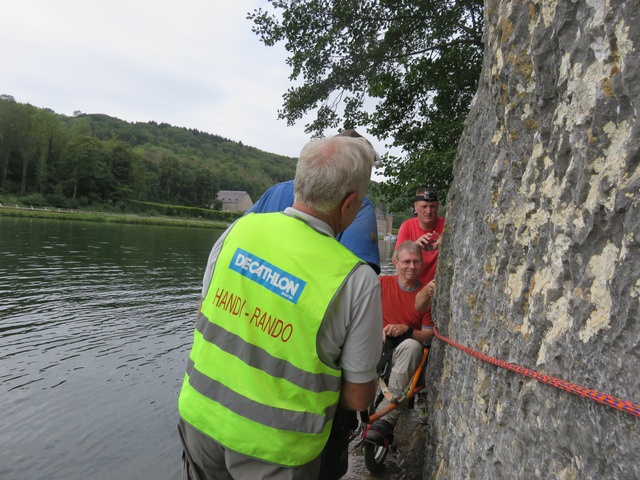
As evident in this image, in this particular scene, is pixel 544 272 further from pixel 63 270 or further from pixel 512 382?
pixel 63 270

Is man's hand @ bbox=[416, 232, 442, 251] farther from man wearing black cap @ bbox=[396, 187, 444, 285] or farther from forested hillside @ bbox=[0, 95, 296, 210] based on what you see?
forested hillside @ bbox=[0, 95, 296, 210]

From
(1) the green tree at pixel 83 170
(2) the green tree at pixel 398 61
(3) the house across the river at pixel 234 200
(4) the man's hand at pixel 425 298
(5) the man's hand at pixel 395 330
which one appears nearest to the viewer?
(4) the man's hand at pixel 425 298

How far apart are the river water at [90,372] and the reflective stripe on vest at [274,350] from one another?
4174 millimetres

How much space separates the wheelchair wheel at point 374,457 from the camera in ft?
13.1

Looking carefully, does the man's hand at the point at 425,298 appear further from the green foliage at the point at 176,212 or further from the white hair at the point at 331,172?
the green foliage at the point at 176,212

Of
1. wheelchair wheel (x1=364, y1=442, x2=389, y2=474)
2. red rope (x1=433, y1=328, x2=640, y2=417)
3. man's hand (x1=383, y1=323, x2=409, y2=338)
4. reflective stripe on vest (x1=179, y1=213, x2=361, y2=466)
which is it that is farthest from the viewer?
man's hand (x1=383, y1=323, x2=409, y2=338)

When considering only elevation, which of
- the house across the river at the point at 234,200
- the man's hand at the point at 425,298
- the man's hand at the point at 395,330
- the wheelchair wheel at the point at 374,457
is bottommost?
the house across the river at the point at 234,200

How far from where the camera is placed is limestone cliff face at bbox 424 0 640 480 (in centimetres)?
130

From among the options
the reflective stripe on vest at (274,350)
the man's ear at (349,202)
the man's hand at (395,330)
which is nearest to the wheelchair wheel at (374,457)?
the man's hand at (395,330)

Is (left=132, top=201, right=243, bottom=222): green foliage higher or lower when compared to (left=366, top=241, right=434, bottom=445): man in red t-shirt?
lower

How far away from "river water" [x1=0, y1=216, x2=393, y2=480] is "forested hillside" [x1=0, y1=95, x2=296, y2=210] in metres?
66.4

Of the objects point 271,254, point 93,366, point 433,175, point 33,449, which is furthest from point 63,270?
point 271,254

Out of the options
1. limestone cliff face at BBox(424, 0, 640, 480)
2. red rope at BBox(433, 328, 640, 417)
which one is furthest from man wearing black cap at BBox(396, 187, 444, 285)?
red rope at BBox(433, 328, 640, 417)

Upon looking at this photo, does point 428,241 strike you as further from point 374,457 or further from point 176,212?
point 176,212
